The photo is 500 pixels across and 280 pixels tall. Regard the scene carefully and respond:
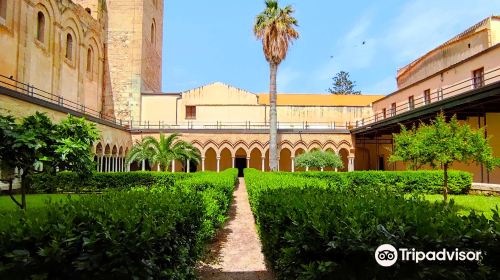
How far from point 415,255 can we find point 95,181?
1927cm

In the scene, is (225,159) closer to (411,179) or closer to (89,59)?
(89,59)

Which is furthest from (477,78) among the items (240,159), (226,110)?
(226,110)

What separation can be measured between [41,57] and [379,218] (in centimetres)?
2742

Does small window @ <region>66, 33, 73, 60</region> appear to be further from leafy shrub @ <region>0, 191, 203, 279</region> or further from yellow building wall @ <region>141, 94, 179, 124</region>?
leafy shrub @ <region>0, 191, 203, 279</region>

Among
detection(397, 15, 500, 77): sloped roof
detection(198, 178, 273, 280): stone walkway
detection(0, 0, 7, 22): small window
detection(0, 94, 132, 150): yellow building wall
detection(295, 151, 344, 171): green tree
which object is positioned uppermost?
detection(397, 15, 500, 77): sloped roof

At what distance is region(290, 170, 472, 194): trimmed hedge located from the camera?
18.5 metres

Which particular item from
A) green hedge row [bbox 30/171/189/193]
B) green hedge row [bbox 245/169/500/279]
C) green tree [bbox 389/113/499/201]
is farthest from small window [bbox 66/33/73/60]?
green hedge row [bbox 245/169/500/279]

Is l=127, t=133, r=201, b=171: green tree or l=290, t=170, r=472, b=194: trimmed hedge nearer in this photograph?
l=290, t=170, r=472, b=194: trimmed hedge

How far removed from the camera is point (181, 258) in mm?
3807

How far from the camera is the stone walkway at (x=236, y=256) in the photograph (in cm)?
584

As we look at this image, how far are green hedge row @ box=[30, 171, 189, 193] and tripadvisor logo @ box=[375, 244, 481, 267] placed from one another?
53.0 feet

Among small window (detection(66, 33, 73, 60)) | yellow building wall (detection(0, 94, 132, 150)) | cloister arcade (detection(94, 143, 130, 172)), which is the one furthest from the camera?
small window (detection(66, 33, 73, 60))

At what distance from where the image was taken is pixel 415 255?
277 centimetres

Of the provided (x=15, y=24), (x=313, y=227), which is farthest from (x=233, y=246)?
(x=15, y=24)
